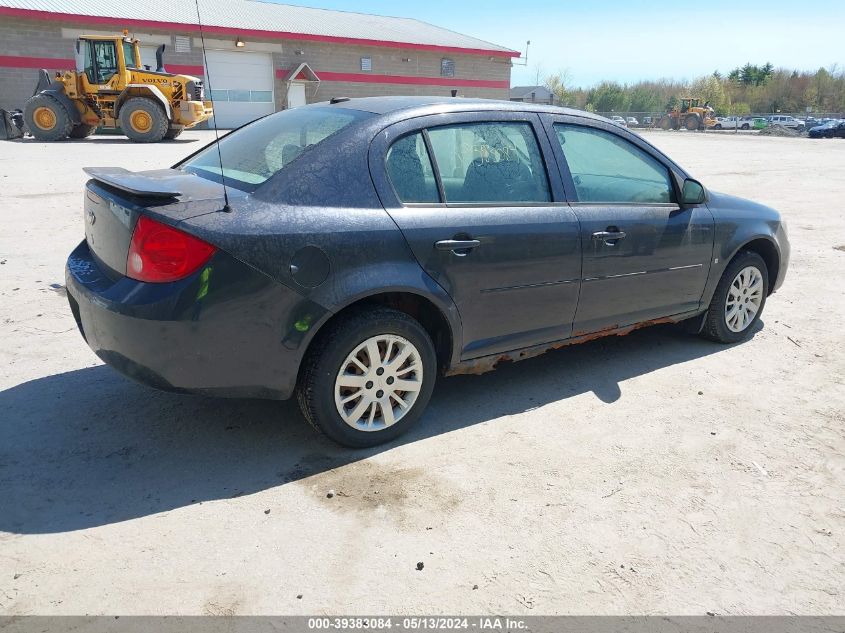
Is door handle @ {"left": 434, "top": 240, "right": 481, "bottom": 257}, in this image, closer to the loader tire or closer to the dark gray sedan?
the dark gray sedan

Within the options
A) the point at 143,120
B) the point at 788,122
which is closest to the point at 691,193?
the point at 143,120

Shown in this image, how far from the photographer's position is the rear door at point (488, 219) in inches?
136

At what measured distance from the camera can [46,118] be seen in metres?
20.4

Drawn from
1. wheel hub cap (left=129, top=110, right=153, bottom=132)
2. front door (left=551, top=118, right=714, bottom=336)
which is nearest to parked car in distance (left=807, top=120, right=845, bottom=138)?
wheel hub cap (left=129, top=110, right=153, bottom=132)

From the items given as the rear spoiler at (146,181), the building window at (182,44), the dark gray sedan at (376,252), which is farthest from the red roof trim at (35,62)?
the rear spoiler at (146,181)

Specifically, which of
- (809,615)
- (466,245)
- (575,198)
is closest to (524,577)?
(809,615)

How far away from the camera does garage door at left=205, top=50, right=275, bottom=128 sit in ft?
108

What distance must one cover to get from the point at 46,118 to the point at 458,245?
2094cm

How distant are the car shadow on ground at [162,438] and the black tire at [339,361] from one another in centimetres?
12

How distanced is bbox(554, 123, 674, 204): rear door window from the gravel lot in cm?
114

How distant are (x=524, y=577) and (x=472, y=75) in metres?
43.4

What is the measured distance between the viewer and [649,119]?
5681cm

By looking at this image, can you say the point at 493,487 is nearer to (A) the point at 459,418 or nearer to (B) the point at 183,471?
(A) the point at 459,418

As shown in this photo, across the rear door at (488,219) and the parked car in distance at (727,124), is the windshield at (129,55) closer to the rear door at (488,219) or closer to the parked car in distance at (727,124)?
the rear door at (488,219)
